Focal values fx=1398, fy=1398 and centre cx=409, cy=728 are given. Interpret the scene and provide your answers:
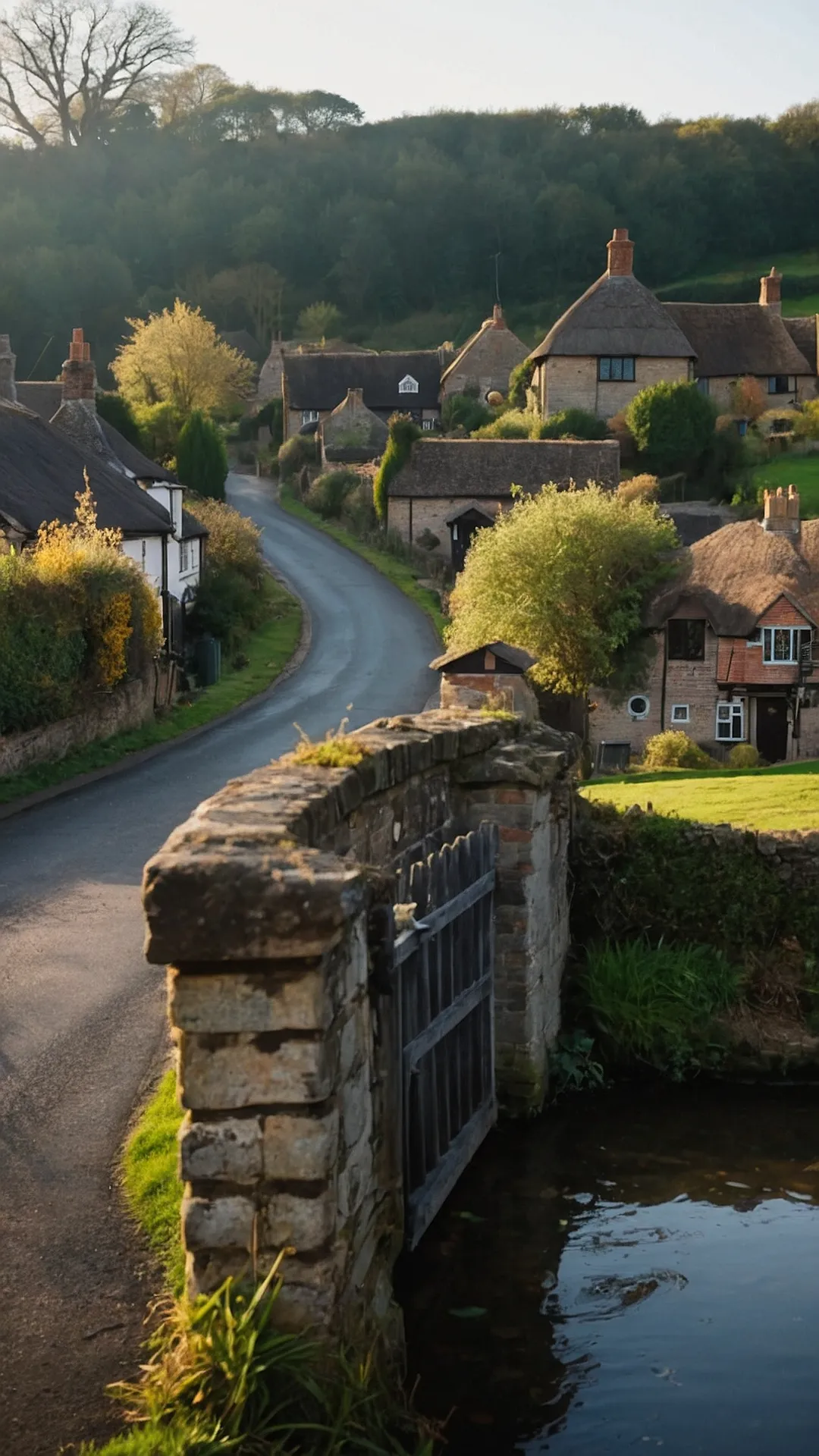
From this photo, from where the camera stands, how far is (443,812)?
9156 millimetres

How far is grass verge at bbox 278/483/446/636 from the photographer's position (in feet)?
161

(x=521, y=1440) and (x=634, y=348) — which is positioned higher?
(x=634, y=348)

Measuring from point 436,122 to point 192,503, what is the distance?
3821 inches

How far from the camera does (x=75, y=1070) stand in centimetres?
962

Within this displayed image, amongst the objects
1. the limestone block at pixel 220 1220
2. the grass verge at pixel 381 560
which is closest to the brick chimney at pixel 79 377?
the grass verge at pixel 381 560

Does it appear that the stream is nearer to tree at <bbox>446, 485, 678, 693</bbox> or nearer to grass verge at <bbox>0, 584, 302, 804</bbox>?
grass verge at <bbox>0, 584, 302, 804</bbox>

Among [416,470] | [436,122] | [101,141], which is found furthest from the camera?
[436,122]

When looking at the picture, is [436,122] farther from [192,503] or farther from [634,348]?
[192,503]

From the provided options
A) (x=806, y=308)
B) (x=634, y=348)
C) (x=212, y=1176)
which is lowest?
(x=212, y=1176)

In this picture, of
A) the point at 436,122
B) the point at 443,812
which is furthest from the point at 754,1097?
the point at 436,122

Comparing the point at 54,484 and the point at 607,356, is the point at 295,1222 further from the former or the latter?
the point at 607,356

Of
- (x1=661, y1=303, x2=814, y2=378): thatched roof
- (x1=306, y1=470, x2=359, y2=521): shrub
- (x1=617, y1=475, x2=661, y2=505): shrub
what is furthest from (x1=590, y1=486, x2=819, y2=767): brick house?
(x1=661, y1=303, x2=814, y2=378): thatched roof

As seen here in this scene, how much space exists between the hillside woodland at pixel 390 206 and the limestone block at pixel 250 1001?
98.4 meters

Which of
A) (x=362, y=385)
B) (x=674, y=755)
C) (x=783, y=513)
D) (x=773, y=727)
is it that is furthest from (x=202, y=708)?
(x=362, y=385)
